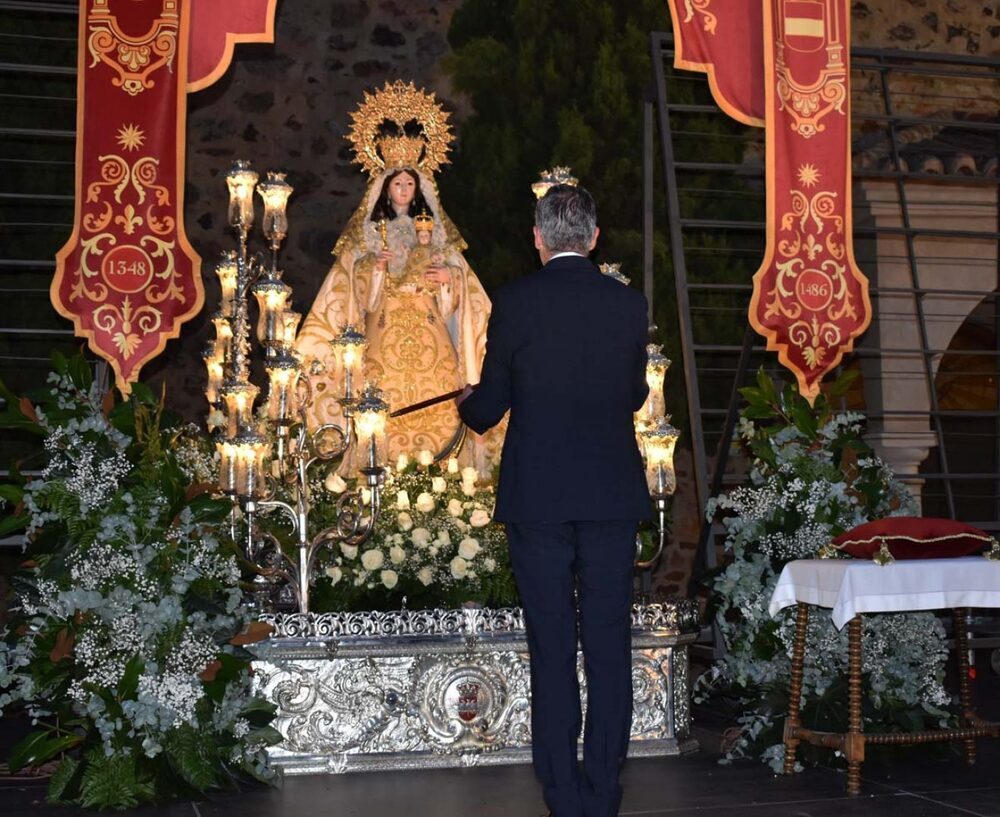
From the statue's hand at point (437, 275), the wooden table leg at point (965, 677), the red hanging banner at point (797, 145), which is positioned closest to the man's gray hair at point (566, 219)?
the wooden table leg at point (965, 677)

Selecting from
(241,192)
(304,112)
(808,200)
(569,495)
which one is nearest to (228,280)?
(241,192)

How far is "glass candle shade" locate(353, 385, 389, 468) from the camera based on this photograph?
16.7ft

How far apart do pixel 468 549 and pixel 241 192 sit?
1.60m

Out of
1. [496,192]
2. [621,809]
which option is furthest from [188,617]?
[496,192]

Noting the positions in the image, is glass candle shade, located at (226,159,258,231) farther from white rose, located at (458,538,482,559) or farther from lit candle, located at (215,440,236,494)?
white rose, located at (458,538,482,559)

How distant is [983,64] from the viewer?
806 cm

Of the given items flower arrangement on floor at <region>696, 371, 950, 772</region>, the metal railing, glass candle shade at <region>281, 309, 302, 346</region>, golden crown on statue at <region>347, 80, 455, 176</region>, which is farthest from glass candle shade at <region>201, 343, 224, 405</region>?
the metal railing

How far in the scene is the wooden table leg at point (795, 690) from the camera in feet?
16.6

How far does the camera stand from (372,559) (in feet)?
18.3

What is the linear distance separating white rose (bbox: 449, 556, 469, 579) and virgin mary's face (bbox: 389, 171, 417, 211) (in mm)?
2206

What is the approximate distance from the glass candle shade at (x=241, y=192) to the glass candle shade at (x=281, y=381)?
0.66 meters

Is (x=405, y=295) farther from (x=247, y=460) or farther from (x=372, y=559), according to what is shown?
(x=247, y=460)

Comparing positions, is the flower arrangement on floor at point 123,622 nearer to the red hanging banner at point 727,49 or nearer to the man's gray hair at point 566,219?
the man's gray hair at point 566,219

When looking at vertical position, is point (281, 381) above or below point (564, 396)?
above
